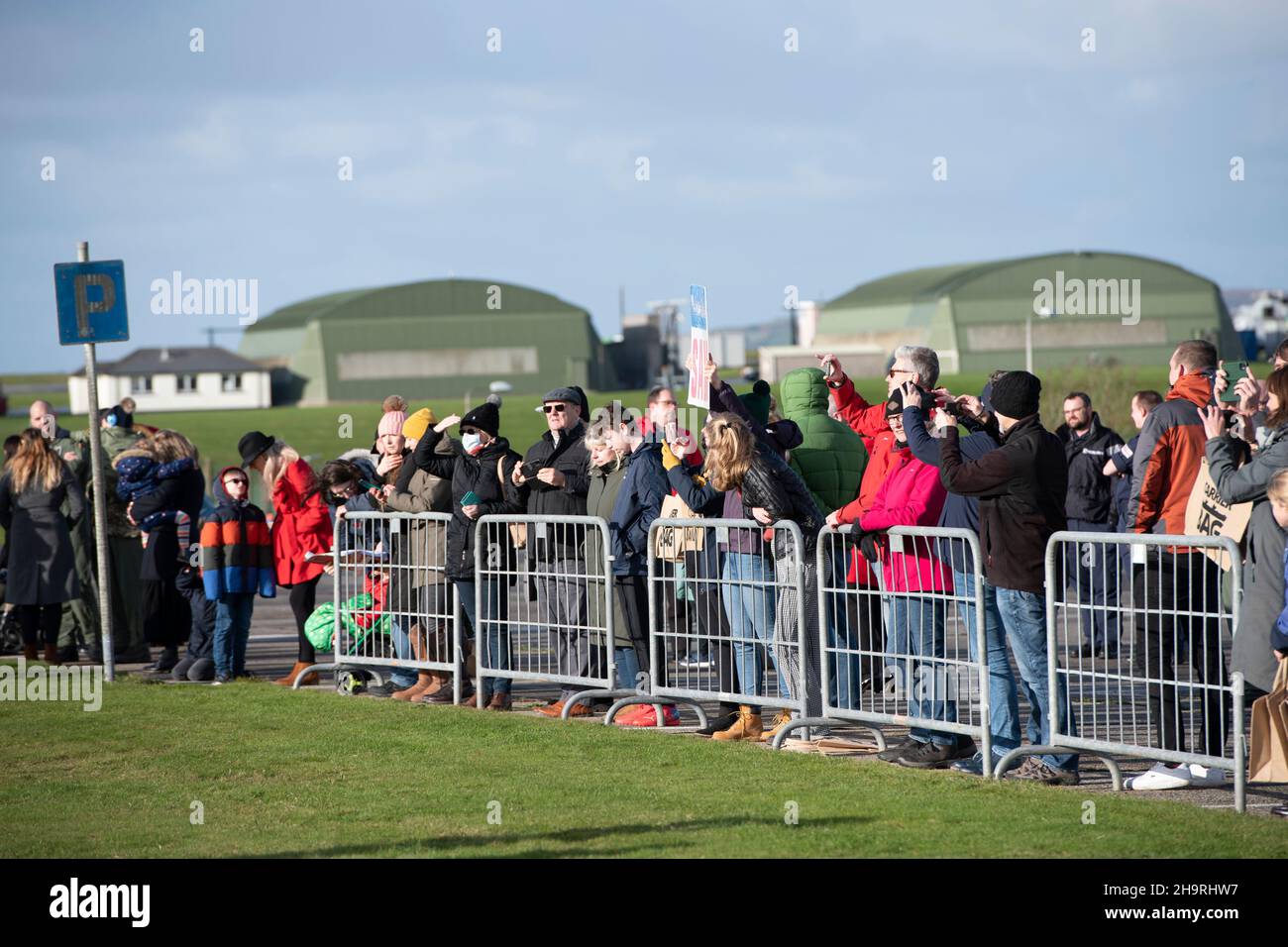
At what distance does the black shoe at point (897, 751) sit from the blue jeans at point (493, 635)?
2.90 metres

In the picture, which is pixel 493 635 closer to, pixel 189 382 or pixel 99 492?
pixel 99 492

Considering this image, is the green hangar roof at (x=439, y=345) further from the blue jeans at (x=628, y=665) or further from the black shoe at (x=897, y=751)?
the black shoe at (x=897, y=751)

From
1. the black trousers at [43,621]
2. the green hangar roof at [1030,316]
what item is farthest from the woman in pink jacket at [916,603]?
the green hangar roof at [1030,316]

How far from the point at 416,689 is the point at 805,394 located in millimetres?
3557

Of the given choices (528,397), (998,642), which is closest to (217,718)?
(998,642)

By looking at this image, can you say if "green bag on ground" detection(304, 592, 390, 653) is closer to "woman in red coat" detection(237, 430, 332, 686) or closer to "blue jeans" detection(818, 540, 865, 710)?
"woman in red coat" detection(237, 430, 332, 686)

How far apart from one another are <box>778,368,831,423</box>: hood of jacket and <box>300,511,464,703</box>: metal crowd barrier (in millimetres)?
2520

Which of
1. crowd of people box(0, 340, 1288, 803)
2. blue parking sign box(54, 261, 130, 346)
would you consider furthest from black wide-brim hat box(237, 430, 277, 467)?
blue parking sign box(54, 261, 130, 346)

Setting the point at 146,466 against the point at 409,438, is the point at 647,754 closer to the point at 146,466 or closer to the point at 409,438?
the point at 409,438

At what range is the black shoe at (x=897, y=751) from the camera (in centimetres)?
850

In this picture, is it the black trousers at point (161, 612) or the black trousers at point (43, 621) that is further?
the black trousers at point (43, 621)

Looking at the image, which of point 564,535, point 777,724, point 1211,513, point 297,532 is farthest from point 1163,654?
point 297,532
